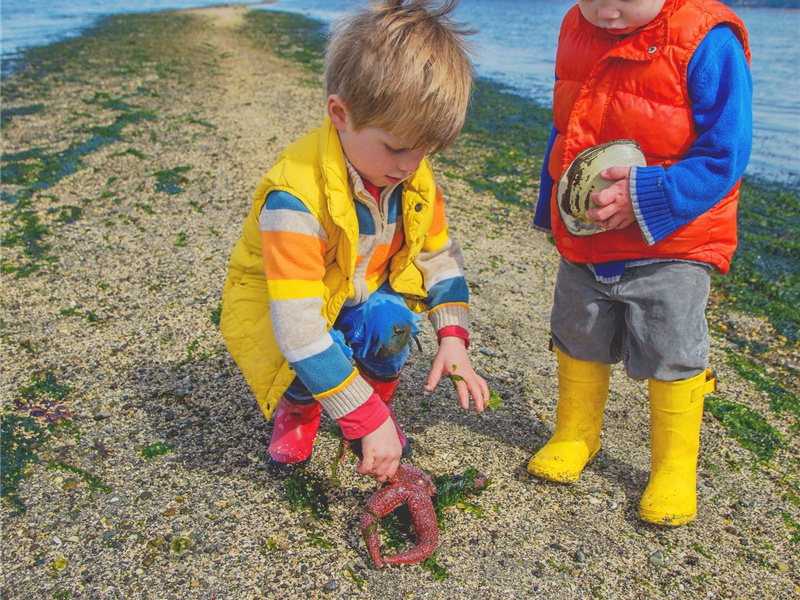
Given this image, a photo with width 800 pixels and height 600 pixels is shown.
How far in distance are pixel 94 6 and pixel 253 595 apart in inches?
1184

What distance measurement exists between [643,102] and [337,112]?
1.20m

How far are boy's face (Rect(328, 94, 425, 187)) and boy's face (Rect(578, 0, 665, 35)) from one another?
0.90 m

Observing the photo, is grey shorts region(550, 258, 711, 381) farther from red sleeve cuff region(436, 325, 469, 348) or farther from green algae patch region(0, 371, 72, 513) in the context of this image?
green algae patch region(0, 371, 72, 513)

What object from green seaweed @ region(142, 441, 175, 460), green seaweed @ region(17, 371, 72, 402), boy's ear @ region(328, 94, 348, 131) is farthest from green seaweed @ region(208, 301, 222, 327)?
boy's ear @ region(328, 94, 348, 131)

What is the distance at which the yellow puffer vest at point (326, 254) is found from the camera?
2.41 meters

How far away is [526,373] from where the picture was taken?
4.01m

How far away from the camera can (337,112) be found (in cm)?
241

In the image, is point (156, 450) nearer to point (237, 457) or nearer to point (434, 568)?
point (237, 457)

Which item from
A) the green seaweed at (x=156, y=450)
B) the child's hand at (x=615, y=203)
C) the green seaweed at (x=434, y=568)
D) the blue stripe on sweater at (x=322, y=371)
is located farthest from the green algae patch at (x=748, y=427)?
the green seaweed at (x=156, y=450)

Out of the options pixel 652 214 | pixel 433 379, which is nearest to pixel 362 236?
pixel 433 379

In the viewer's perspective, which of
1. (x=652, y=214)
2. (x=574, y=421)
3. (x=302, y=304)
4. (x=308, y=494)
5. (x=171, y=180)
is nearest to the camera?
(x=302, y=304)

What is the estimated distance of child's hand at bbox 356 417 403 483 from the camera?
2.41 m

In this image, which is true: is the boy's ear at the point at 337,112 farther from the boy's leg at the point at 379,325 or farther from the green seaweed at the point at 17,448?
the green seaweed at the point at 17,448

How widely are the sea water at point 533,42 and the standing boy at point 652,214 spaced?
0.58 metres
